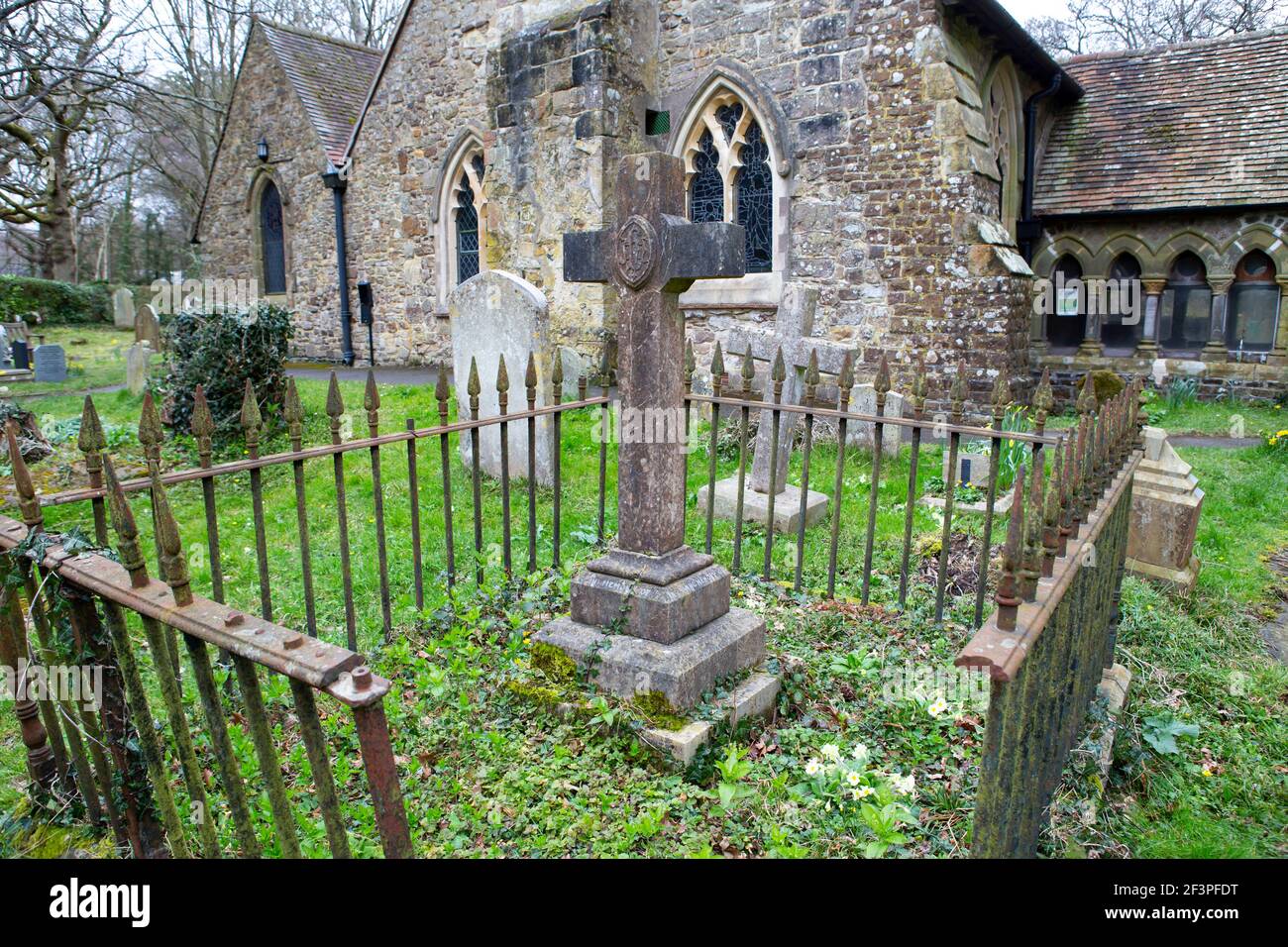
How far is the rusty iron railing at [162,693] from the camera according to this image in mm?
1561

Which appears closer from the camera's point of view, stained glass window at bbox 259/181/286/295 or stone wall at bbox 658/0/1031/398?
stone wall at bbox 658/0/1031/398

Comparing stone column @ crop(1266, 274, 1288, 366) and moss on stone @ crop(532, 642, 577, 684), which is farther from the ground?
stone column @ crop(1266, 274, 1288, 366)

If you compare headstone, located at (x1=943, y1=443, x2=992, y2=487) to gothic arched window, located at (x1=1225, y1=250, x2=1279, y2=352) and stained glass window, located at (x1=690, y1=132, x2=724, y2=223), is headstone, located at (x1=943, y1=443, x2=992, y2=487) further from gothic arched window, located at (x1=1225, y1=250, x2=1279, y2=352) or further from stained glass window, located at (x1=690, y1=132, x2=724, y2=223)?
gothic arched window, located at (x1=1225, y1=250, x2=1279, y2=352)

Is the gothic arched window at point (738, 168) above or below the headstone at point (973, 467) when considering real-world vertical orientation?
above

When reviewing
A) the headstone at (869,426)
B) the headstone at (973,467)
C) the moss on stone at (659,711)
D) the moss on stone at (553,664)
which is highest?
the headstone at (869,426)

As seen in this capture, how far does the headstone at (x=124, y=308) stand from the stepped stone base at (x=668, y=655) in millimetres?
22318

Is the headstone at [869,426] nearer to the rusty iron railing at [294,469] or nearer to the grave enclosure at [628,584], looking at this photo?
the grave enclosure at [628,584]

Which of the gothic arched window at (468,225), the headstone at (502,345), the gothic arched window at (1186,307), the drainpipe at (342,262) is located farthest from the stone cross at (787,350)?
the drainpipe at (342,262)

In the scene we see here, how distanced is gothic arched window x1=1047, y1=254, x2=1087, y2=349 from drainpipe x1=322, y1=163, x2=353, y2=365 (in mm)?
12595

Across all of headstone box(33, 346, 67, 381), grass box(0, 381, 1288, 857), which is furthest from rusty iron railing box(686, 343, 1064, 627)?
headstone box(33, 346, 67, 381)

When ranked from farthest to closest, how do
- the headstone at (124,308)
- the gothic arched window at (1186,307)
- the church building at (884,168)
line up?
the headstone at (124,308), the gothic arched window at (1186,307), the church building at (884,168)

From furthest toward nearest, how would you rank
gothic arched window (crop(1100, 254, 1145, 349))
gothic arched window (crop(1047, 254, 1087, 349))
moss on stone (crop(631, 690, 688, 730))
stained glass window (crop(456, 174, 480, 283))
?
stained glass window (crop(456, 174, 480, 283)) → gothic arched window (crop(1047, 254, 1087, 349)) → gothic arched window (crop(1100, 254, 1145, 349)) → moss on stone (crop(631, 690, 688, 730))

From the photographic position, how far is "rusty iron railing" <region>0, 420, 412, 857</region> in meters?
1.56
